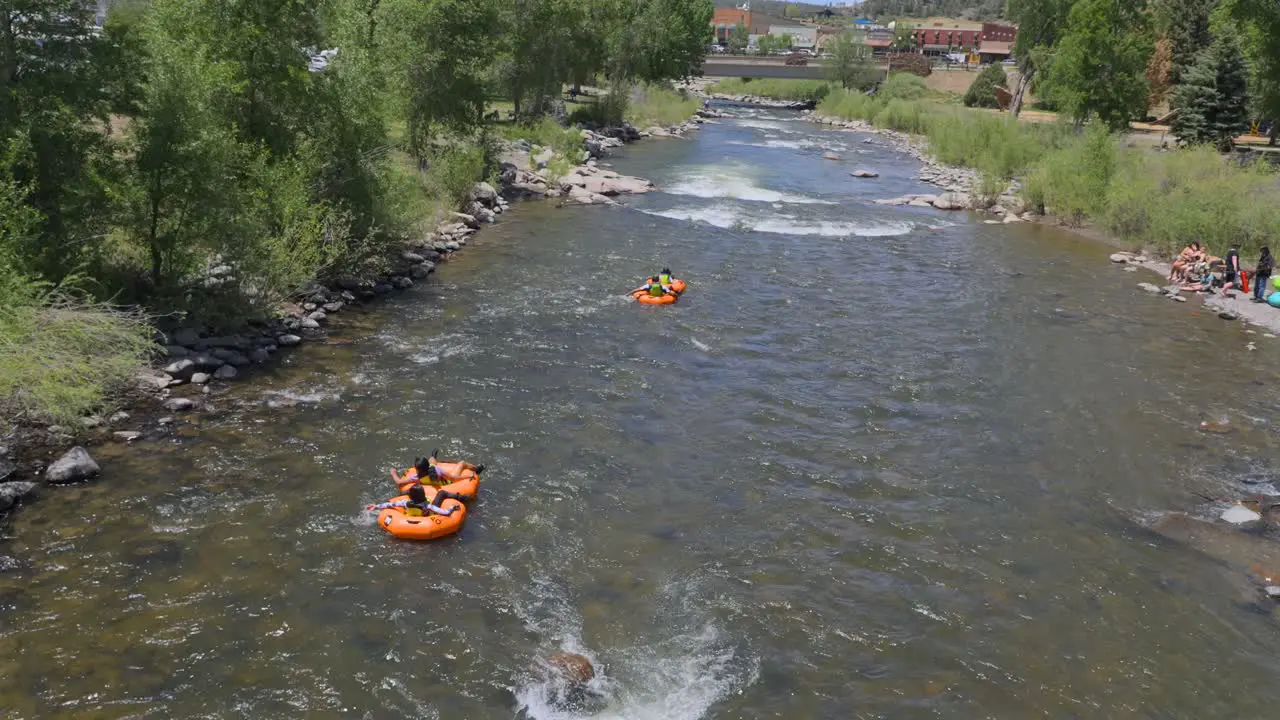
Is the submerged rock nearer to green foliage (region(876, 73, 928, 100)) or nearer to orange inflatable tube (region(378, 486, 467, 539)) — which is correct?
orange inflatable tube (region(378, 486, 467, 539))

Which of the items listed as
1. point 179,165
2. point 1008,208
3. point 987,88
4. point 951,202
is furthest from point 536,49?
point 987,88

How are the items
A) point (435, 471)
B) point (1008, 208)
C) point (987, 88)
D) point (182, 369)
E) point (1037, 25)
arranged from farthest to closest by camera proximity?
point (987, 88), point (1037, 25), point (1008, 208), point (182, 369), point (435, 471)

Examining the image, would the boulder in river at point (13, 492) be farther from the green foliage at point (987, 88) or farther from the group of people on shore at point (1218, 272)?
the green foliage at point (987, 88)

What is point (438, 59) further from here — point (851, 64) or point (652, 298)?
point (851, 64)

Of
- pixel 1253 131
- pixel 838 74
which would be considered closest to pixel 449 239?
pixel 1253 131

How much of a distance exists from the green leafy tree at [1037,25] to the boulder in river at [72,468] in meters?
59.7

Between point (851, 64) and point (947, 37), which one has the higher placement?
point (947, 37)

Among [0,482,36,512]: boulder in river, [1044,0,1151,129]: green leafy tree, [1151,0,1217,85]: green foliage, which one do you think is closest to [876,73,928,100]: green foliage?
[1151,0,1217,85]: green foliage

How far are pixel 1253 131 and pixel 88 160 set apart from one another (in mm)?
64951

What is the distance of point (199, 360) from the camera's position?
17.8 metres

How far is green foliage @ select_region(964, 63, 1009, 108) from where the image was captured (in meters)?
85.4

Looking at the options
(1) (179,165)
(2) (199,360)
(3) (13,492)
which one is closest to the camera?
(3) (13,492)

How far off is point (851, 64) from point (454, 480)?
319ft

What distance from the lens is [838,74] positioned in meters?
102
